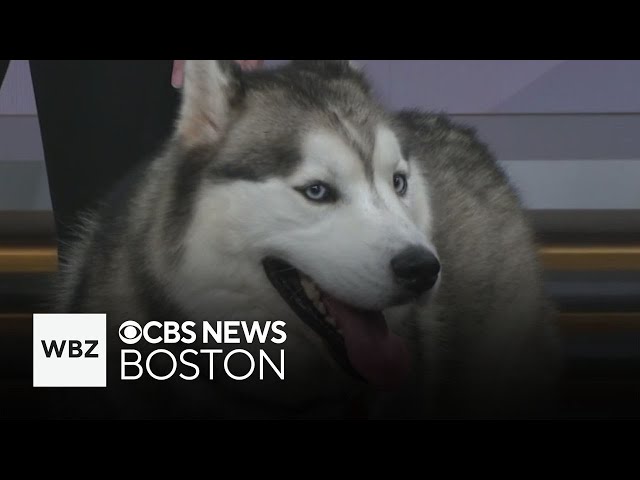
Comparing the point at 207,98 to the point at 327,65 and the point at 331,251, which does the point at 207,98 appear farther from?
the point at 331,251

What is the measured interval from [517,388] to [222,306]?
98 cm

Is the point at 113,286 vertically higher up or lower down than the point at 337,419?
higher up

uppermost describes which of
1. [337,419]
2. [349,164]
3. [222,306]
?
[349,164]

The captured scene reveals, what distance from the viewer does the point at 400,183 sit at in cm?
294

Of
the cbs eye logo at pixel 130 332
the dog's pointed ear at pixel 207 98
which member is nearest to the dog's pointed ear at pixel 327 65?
the dog's pointed ear at pixel 207 98

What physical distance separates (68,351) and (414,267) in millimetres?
1080

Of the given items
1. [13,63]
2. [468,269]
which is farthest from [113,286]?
[468,269]

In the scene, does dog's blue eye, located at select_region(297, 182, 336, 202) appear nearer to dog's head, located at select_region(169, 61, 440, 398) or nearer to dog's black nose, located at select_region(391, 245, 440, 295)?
dog's head, located at select_region(169, 61, 440, 398)

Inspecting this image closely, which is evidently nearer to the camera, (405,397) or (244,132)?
(244,132)

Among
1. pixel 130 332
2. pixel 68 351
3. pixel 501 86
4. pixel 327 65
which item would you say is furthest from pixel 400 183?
pixel 68 351

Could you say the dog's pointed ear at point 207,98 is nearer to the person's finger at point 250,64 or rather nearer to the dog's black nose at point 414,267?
the person's finger at point 250,64

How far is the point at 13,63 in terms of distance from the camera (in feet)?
10.3

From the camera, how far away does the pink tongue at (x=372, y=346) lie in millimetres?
2959

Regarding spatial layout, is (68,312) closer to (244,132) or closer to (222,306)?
(222,306)
